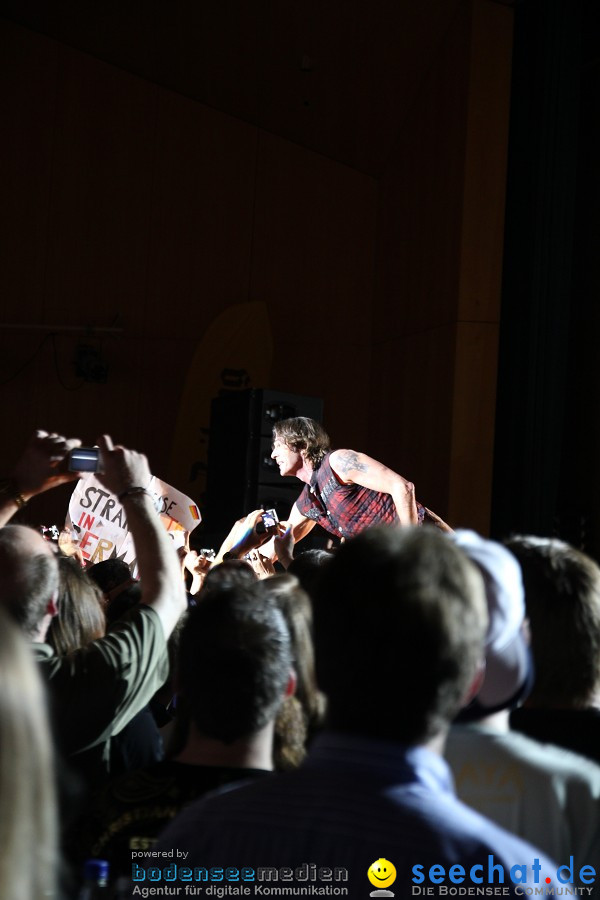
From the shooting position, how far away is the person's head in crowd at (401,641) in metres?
0.94

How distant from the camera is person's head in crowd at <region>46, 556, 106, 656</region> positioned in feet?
6.68

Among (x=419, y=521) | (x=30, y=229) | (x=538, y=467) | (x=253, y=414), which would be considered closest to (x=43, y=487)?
(x=419, y=521)

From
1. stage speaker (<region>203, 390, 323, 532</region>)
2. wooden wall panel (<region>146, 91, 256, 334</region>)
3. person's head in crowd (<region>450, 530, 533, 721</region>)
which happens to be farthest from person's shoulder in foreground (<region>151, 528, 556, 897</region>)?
wooden wall panel (<region>146, 91, 256, 334</region>)

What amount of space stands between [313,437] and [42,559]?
9.93ft

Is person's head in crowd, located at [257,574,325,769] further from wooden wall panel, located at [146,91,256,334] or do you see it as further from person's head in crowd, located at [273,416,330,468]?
wooden wall panel, located at [146,91,256,334]

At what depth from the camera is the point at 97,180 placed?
9766 millimetres

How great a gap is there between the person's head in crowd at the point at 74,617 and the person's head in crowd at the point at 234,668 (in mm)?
721

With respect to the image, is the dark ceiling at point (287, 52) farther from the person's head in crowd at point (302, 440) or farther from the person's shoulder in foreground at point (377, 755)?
the person's shoulder in foreground at point (377, 755)

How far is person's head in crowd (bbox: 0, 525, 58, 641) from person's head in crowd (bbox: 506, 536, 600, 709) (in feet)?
2.51

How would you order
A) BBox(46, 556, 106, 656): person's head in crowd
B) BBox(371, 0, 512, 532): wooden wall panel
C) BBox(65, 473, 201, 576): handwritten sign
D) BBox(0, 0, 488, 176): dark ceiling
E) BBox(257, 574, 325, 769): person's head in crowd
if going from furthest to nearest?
BBox(0, 0, 488, 176): dark ceiling → BBox(371, 0, 512, 532): wooden wall panel → BBox(65, 473, 201, 576): handwritten sign → BBox(46, 556, 106, 656): person's head in crowd → BBox(257, 574, 325, 769): person's head in crowd

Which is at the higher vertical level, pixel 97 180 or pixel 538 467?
pixel 97 180

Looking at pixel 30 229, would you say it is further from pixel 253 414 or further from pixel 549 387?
pixel 549 387

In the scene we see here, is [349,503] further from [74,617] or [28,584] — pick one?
[28,584]

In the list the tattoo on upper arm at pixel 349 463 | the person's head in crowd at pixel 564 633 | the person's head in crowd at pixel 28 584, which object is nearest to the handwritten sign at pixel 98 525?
the tattoo on upper arm at pixel 349 463
